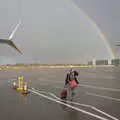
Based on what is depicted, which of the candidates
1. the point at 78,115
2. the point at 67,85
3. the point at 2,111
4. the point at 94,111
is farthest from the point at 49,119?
the point at 67,85

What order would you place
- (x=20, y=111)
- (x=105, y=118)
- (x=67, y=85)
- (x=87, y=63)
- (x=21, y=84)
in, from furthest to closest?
1. (x=87, y=63)
2. (x=21, y=84)
3. (x=67, y=85)
4. (x=20, y=111)
5. (x=105, y=118)

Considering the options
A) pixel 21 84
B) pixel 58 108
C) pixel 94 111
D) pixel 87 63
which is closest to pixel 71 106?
pixel 58 108

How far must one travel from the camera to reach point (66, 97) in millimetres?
19797

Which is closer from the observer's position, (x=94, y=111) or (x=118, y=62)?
(x=94, y=111)

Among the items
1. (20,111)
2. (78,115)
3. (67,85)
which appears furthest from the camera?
(67,85)

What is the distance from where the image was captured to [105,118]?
42.0 ft

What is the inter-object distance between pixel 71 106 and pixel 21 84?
11.6m

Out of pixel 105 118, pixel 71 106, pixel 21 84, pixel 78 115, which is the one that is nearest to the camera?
pixel 105 118

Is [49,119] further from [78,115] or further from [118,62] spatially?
[118,62]

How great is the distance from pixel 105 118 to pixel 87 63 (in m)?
74.6

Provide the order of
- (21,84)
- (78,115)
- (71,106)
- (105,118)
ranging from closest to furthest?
(105,118)
(78,115)
(71,106)
(21,84)

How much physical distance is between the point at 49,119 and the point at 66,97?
672 centimetres

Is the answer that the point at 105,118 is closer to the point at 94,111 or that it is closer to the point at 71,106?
the point at 94,111

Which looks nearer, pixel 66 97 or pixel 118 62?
pixel 66 97
